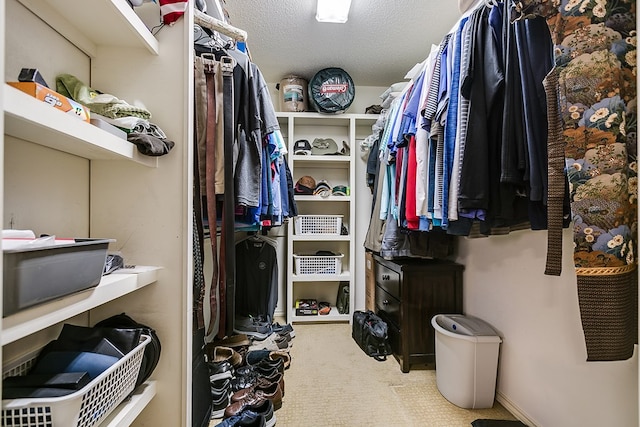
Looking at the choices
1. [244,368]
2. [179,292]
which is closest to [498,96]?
[179,292]

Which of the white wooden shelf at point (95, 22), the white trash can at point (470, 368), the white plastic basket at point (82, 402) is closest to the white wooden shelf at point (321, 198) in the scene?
the white trash can at point (470, 368)

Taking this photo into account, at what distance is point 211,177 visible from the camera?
Answer: 1.07 meters

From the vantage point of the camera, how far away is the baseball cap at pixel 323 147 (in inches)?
108

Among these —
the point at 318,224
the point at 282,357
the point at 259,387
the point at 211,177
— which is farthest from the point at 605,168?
the point at 318,224

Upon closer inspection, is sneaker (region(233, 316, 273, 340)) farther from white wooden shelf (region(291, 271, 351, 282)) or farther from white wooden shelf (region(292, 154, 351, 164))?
white wooden shelf (region(292, 154, 351, 164))

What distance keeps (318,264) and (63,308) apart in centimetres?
220

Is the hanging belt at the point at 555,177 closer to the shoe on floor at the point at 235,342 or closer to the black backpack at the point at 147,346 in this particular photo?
the black backpack at the point at 147,346

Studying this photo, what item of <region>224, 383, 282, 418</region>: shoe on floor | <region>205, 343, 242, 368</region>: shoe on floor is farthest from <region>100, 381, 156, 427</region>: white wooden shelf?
<region>205, 343, 242, 368</region>: shoe on floor

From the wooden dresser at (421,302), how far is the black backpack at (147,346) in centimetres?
143

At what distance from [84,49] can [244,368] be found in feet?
5.20

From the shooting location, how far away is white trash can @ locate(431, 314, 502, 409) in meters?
1.47

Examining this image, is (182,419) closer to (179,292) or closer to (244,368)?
(179,292)

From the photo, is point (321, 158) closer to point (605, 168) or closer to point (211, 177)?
point (211, 177)

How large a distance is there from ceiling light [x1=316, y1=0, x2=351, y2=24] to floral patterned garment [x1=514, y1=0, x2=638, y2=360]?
136 centimetres
